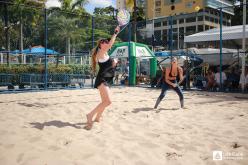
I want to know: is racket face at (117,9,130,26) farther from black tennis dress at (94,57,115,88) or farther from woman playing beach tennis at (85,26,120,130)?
black tennis dress at (94,57,115,88)

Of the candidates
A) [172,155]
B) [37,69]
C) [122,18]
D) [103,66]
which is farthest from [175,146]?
[37,69]

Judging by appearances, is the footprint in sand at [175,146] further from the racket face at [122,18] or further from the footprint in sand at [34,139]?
the racket face at [122,18]

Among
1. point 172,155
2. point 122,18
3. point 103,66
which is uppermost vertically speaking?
point 122,18

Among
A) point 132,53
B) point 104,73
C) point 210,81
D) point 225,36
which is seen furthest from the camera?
point 132,53

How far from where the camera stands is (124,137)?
4.86 metres

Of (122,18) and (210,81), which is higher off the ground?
(122,18)

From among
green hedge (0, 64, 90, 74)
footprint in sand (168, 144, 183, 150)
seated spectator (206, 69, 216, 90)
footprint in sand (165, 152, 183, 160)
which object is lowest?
footprint in sand (165, 152, 183, 160)

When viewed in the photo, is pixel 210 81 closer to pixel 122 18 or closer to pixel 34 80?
pixel 34 80

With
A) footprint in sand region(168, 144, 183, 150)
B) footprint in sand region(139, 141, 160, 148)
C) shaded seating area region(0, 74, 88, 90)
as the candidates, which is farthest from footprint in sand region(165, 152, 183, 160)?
shaded seating area region(0, 74, 88, 90)

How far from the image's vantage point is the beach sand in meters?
3.84

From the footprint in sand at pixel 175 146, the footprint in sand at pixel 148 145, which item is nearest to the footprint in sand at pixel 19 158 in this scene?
the footprint in sand at pixel 148 145

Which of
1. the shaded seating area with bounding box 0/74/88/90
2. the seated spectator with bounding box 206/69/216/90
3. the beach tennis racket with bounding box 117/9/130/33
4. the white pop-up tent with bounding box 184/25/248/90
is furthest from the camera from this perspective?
the seated spectator with bounding box 206/69/216/90

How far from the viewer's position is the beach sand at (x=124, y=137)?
384 centimetres

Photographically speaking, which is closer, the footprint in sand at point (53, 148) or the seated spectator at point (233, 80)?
the footprint in sand at point (53, 148)
